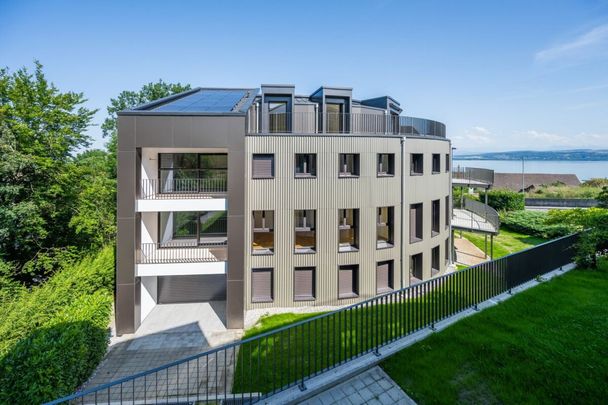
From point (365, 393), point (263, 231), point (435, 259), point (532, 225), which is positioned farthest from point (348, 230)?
point (532, 225)

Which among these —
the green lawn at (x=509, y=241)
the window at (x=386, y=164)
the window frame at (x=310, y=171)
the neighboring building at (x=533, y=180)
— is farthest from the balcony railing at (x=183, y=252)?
the neighboring building at (x=533, y=180)

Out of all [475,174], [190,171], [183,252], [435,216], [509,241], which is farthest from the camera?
[509,241]

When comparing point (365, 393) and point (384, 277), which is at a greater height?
point (365, 393)

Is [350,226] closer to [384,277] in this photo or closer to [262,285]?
[384,277]

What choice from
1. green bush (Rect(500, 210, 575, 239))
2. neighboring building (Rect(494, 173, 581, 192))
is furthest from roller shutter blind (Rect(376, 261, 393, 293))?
neighboring building (Rect(494, 173, 581, 192))

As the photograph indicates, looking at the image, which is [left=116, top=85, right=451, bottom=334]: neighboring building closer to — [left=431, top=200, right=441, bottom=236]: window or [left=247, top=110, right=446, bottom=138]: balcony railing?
[left=247, top=110, right=446, bottom=138]: balcony railing

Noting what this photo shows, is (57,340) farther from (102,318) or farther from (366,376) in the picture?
(366,376)
